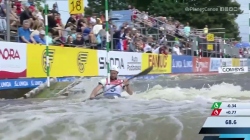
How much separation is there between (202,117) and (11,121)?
115 inches

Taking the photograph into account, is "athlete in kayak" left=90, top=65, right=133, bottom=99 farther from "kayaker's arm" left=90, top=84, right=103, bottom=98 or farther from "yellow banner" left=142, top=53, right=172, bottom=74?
"yellow banner" left=142, top=53, right=172, bottom=74

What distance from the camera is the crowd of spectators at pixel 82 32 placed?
12859mm

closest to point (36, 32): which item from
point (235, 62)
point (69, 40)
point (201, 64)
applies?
point (69, 40)

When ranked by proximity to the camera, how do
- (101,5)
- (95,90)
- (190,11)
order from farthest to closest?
1. (101,5)
2. (190,11)
3. (95,90)

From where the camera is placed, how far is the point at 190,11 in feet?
144

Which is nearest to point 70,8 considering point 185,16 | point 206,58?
point 206,58

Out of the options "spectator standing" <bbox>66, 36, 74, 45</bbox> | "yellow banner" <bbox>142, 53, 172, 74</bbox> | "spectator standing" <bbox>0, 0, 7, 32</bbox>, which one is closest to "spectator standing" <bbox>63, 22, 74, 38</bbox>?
"spectator standing" <bbox>66, 36, 74, 45</bbox>

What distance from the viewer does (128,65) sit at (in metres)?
18.0

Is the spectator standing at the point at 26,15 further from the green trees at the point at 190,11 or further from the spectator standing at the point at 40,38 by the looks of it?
the green trees at the point at 190,11

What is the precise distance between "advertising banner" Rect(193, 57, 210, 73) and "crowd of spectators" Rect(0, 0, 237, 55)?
4.32 feet

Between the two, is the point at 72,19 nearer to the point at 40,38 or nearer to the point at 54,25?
the point at 54,25

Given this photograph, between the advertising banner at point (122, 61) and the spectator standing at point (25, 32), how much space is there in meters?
3.51
